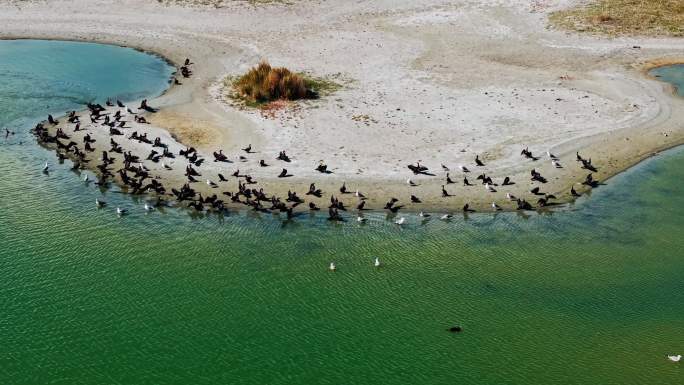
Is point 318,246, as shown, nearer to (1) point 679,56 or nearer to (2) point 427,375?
(2) point 427,375

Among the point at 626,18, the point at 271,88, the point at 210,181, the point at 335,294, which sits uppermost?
the point at 626,18

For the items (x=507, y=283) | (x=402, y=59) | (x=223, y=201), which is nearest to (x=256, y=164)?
(x=223, y=201)

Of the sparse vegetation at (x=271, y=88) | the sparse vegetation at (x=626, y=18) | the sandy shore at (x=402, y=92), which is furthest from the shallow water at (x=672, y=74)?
the sparse vegetation at (x=271, y=88)

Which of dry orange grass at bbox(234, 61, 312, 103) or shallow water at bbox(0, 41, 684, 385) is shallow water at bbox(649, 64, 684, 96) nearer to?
shallow water at bbox(0, 41, 684, 385)

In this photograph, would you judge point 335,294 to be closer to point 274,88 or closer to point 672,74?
point 274,88

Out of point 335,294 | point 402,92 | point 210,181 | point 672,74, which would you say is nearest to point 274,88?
point 402,92

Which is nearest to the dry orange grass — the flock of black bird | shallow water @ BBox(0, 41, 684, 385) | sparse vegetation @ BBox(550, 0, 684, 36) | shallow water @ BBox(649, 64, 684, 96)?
the flock of black bird
